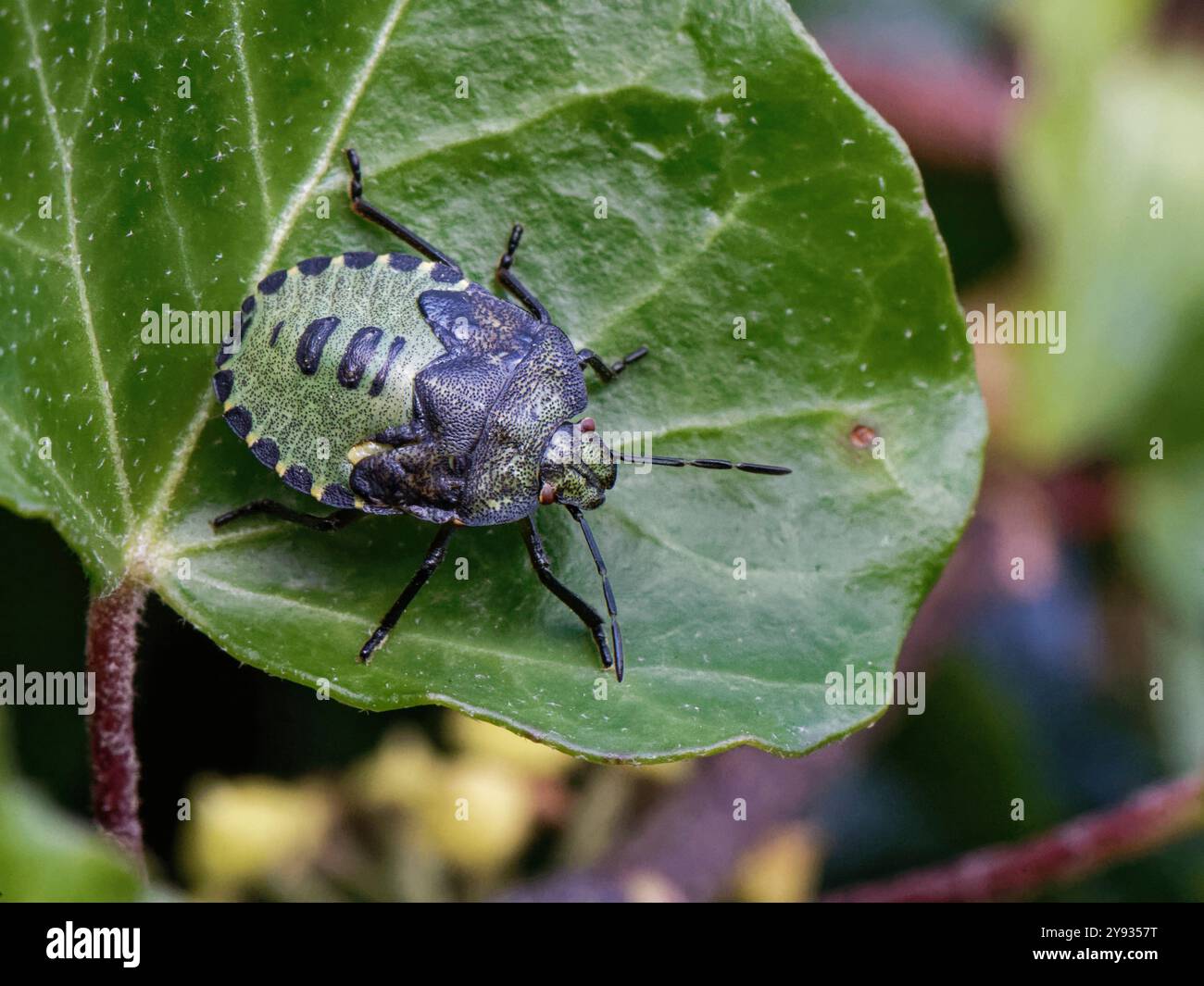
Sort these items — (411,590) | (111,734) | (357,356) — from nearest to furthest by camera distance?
(111,734) → (411,590) → (357,356)

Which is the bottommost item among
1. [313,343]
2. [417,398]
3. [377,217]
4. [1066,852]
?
[1066,852]

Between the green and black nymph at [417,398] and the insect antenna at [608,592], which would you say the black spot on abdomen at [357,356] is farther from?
the insect antenna at [608,592]

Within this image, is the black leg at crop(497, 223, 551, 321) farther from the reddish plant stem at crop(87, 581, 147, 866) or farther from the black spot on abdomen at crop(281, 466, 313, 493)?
the reddish plant stem at crop(87, 581, 147, 866)

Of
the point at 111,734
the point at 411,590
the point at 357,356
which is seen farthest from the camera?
Answer: the point at 357,356

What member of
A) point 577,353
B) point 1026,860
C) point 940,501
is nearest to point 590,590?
point 577,353

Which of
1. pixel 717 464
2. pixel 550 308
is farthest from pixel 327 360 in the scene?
pixel 717 464

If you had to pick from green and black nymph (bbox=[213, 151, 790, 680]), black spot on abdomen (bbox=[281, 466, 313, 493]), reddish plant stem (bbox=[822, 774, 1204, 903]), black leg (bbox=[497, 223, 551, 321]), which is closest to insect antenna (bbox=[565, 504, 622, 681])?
green and black nymph (bbox=[213, 151, 790, 680])

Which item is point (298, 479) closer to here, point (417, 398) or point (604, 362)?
point (417, 398)
